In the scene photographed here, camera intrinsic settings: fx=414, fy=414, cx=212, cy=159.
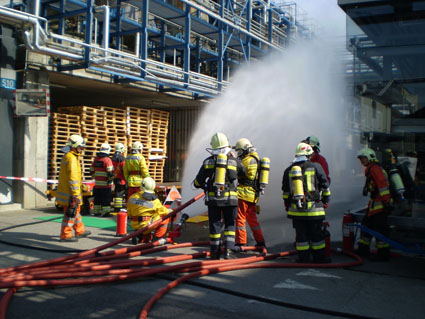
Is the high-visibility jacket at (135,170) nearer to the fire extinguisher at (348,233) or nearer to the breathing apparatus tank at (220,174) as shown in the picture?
the breathing apparatus tank at (220,174)

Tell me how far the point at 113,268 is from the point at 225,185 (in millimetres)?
2086

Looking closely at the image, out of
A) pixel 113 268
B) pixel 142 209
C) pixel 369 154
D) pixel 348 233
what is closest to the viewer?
pixel 113 268

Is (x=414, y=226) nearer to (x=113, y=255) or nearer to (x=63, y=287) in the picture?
(x=113, y=255)

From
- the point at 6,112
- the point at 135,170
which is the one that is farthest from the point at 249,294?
the point at 6,112

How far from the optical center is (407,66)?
618 cm

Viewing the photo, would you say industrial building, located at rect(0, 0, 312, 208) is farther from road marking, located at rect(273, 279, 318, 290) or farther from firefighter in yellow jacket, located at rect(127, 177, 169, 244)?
road marking, located at rect(273, 279, 318, 290)

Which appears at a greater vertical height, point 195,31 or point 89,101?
point 195,31

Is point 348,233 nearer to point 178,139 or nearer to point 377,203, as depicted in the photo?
point 377,203

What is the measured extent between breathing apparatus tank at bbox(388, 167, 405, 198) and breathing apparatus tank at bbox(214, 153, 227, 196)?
2.69 meters

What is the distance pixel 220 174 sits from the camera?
6.27 meters

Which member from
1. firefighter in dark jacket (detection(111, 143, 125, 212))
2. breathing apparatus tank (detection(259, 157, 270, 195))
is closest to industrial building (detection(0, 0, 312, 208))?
firefighter in dark jacket (detection(111, 143, 125, 212))

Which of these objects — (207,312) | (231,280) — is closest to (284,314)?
(207,312)

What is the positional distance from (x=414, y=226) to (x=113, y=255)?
4.47m

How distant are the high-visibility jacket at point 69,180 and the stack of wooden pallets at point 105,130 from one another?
5.27 m
